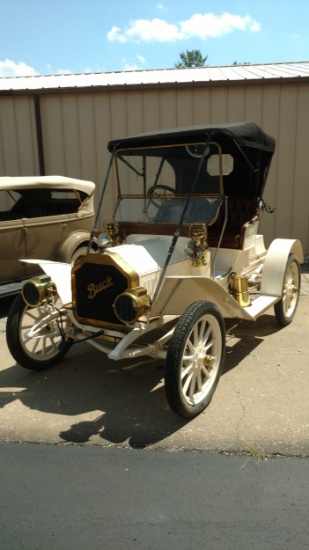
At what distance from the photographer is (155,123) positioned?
26.7ft

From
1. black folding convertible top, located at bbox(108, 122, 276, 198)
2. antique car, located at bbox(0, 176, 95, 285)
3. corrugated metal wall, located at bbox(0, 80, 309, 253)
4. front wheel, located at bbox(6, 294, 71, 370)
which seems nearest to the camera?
front wheel, located at bbox(6, 294, 71, 370)

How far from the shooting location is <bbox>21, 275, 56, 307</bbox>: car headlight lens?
334 centimetres

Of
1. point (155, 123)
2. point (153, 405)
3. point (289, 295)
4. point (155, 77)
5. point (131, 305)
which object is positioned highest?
point (155, 77)

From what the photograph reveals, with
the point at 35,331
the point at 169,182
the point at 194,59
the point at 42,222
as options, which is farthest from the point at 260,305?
the point at 194,59

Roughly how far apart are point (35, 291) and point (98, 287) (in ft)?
1.72

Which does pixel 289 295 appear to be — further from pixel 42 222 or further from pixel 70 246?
pixel 42 222

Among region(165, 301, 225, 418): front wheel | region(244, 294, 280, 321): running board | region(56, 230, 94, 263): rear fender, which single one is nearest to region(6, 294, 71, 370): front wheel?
region(165, 301, 225, 418): front wheel

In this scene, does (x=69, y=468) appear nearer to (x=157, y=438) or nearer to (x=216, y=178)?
(x=157, y=438)

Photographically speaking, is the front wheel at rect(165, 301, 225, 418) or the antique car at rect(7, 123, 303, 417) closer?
the front wheel at rect(165, 301, 225, 418)

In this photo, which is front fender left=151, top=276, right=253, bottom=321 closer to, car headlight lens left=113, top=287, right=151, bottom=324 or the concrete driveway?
car headlight lens left=113, top=287, right=151, bottom=324

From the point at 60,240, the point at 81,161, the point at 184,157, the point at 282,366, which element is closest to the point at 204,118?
the point at 81,161

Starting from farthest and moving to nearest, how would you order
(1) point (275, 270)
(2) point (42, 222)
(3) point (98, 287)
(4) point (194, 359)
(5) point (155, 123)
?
1. (5) point (155, 123)
2. (2) point (42, 222)
3. (1) point (275, 270)
4. (3) point (98, 287)
5. (4) point (194, 359)

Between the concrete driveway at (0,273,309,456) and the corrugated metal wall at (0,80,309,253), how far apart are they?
4.47 meters

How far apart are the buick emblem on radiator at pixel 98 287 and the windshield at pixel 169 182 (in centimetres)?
101
